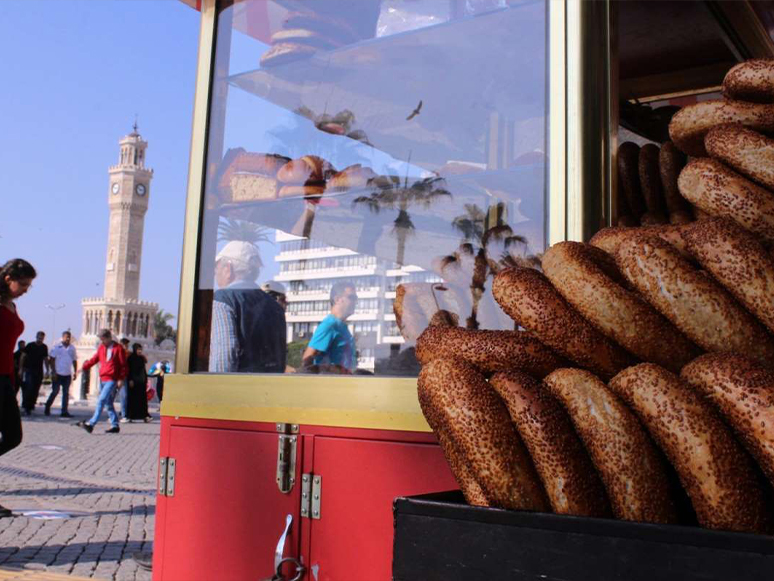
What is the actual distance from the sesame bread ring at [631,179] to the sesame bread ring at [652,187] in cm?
1

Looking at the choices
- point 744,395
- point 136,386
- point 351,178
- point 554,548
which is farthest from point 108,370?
point 744,395

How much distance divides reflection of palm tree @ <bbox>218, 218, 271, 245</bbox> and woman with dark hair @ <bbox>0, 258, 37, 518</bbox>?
4019 millimetres

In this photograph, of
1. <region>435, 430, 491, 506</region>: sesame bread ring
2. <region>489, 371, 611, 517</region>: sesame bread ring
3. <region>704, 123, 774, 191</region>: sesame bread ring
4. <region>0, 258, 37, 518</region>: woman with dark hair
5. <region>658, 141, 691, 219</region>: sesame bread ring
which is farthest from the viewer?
<region>0, 258, 37, 518</region>: woman with dark hair

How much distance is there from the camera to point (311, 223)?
299cm

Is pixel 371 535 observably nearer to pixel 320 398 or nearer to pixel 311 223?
pixel 320 398

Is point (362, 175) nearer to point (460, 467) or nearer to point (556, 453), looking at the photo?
point (460, 467)

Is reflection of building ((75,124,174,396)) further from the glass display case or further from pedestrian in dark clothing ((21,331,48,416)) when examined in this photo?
the glass display case

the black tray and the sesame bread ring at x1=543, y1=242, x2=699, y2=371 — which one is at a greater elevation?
the sesame bread ring at x1=543, y1=242, x2=699, y2=371

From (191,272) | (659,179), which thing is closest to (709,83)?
(659,179)

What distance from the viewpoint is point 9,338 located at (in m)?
6.35

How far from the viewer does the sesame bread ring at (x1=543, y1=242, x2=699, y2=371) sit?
46.3 inches

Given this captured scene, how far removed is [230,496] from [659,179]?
1.71 m

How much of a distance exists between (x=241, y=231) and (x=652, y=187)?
1.49 metres

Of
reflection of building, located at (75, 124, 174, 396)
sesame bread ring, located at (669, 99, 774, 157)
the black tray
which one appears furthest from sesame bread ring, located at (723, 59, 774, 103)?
reflection of building, located at (75, 124, 174, 396)
